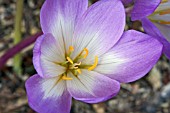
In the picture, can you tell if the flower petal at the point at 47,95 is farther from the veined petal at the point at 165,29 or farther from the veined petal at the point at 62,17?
the veined petal at the point at 165,29

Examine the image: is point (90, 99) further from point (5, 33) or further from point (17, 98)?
point (5, 33)

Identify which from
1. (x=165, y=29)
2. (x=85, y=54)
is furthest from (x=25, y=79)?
(x=165, y=29)

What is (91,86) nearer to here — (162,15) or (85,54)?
(85,54)

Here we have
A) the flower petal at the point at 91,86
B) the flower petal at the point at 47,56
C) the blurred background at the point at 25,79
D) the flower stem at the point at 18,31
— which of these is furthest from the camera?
the blurred background at the point at 25,79

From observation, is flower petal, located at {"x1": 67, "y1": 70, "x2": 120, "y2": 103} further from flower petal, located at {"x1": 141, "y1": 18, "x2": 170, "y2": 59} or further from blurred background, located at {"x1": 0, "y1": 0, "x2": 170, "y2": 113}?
blurred background, located at {"x1": 0, "y1": 0, "x2": 170, "y2": 113}

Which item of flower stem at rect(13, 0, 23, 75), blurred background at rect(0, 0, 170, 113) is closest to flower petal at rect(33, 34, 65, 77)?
flower stem at rect(13, 0, 23, 75)

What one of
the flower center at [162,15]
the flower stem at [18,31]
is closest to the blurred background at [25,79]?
the flower stem at [18,31]
